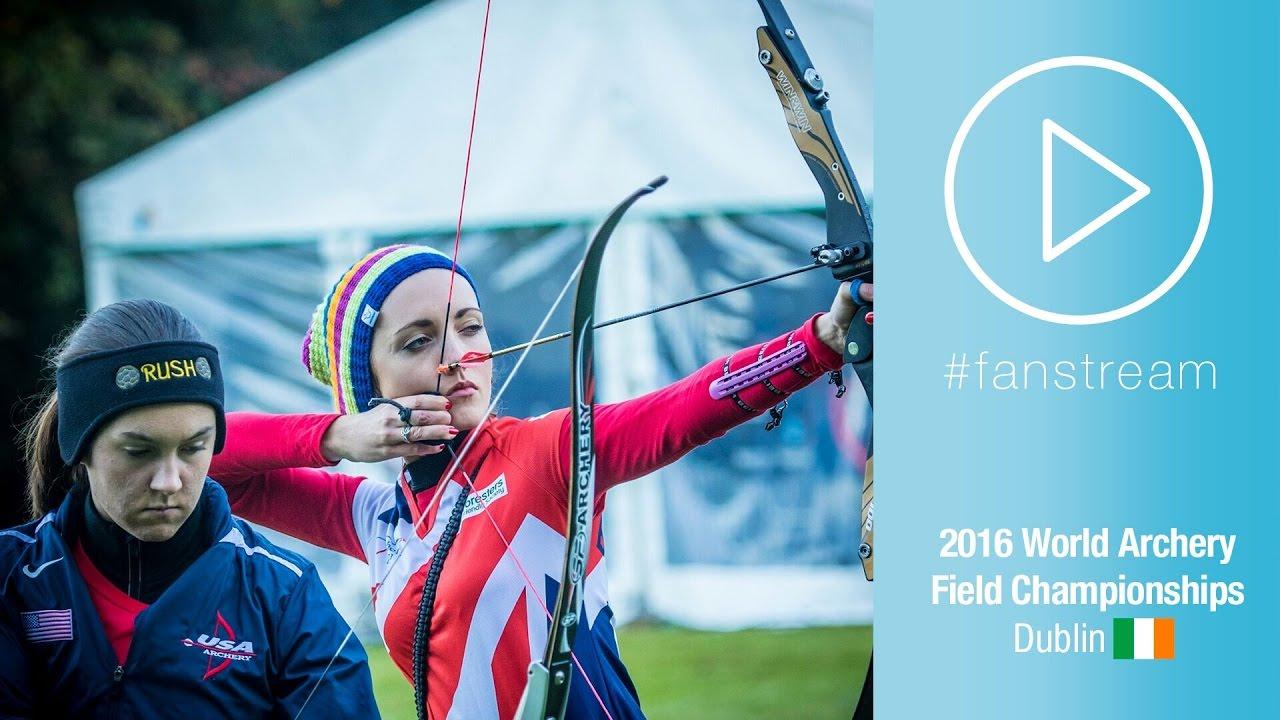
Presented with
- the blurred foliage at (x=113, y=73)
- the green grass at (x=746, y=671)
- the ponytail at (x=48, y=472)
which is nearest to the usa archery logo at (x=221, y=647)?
the ponytail at (x=48, y=472)

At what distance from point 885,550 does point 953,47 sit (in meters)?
0.56

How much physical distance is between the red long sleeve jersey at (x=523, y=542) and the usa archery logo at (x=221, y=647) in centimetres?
16

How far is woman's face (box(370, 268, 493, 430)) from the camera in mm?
1662

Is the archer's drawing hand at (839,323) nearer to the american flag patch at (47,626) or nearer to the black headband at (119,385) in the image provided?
the black headband at (119,385)

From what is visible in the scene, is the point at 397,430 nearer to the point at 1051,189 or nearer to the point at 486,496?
the point at 486,496

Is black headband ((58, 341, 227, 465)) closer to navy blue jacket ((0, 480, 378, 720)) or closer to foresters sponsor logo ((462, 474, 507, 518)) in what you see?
navy blue jacket ((0, 480, 378, 720))

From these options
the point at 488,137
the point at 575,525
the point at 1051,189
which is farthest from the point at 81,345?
the point at 488,137

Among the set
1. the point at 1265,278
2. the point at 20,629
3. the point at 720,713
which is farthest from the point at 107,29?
the point at 1265,278

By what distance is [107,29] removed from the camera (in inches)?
170

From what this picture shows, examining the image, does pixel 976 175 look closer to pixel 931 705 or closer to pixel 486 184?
pixel 931 705

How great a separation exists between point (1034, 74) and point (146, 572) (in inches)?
45.8

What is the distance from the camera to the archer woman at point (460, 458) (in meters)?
1.51

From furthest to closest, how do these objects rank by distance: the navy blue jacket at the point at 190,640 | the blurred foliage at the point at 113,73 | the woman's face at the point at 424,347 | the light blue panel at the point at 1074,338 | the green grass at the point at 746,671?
1. the blurred foliage at the point at 113,73
2. the green grass at the point at 746,671
3. the woman's face at the point at 424,347
4. the navy blue jacket at the point at 190,640
5. the light blue panel at the point at 1074,338

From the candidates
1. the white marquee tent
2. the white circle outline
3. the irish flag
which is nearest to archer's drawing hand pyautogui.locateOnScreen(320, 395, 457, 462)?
the white circle outline
